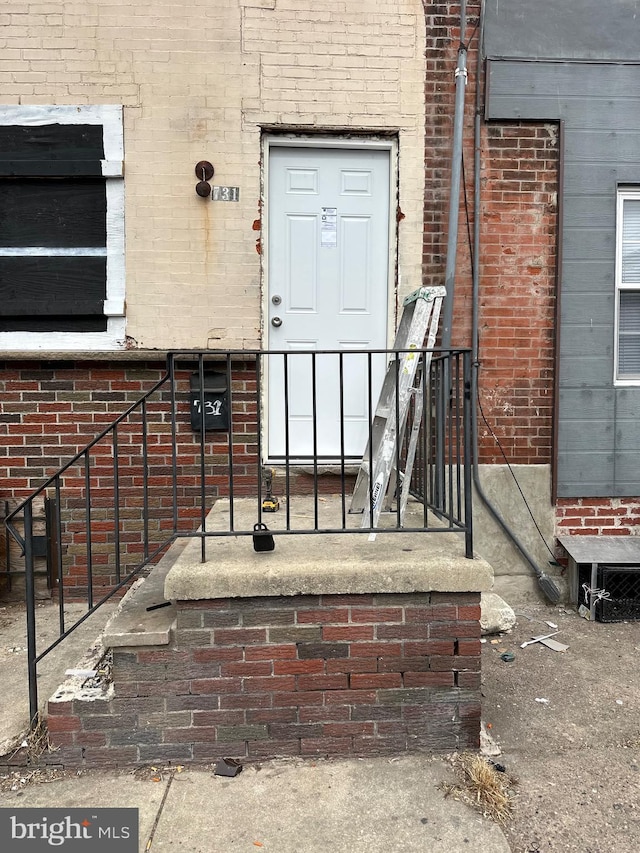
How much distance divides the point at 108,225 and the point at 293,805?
3715 mm

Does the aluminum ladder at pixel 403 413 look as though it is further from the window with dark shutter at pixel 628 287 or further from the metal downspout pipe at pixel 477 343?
the window with dark shutter at pixel 628 287

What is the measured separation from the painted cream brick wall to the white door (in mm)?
203

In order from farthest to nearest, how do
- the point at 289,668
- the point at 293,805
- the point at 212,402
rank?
the point at 212,402
the point at 289,668
the point at 293,805

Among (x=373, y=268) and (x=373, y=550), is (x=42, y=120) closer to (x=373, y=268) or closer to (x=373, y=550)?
(x=373, y=268)

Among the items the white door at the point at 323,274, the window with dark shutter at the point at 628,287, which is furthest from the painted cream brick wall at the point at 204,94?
the window with dark shutter at the point at 628,287

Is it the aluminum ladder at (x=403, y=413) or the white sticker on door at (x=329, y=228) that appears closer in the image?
the aluminum ladder at (x=403, y=413)

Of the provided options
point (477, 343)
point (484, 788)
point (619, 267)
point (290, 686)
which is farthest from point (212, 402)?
point (619, 267)

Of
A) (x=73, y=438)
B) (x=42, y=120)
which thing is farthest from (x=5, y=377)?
(x=42, y=120)

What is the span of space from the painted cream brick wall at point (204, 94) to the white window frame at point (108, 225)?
6 centimetres

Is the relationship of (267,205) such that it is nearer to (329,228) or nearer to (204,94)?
(329,228)

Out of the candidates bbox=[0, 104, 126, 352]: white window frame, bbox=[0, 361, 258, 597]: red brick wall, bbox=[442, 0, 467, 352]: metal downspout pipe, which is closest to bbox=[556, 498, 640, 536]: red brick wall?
bbox=[442, 0, 467, 352]: metal downspout pipe

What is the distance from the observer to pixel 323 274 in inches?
177

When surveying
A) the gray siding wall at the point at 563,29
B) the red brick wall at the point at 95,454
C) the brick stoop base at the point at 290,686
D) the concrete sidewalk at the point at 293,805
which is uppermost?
the gray siding wall at the point at 563,29

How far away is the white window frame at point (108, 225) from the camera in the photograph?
4.25 m
